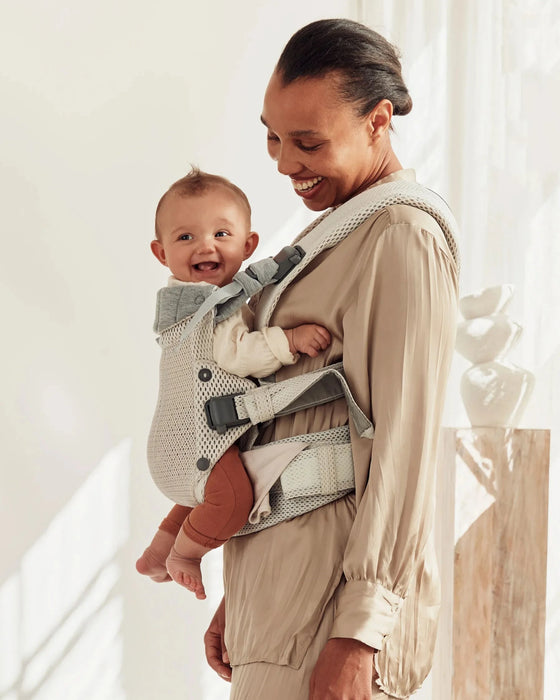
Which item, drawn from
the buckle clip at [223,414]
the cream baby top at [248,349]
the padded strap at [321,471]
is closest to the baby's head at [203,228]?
the cream baby top at [248,349]

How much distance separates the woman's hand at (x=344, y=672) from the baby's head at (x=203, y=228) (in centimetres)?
66

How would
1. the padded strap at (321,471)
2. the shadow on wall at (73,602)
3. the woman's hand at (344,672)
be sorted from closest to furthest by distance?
the woman's hand at (344,672)
the padded strap at (321,471)
the shadow on wall at (73,602)

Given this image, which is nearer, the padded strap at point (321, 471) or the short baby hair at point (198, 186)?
the padded strap at point (321, 471)

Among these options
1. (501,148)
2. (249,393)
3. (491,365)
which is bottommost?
(249,393)

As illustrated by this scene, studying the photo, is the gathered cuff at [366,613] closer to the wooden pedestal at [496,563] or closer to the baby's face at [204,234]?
the baby's face at [204,234]

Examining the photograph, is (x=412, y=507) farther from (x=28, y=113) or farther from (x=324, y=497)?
(x=28, y=113)

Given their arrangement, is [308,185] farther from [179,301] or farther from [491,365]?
[491,365]

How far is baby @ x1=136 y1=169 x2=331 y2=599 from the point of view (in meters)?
1.25

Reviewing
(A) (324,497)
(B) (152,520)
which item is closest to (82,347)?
(B) (152,520)

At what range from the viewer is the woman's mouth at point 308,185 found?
133cm

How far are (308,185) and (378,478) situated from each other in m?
0.47

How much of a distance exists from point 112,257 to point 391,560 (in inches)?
69.0

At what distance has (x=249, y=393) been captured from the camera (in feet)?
4.19

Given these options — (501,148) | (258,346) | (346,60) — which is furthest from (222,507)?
(501,148)
